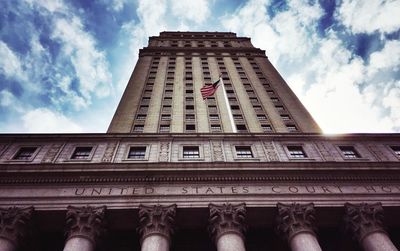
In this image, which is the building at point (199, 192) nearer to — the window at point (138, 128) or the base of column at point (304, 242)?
the base of column at point (304, 242)

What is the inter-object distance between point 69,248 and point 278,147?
15.1 metres

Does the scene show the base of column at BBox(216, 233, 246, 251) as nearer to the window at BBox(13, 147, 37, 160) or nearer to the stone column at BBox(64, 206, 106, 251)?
the stone column at BBox(64, 206, 106, 251)

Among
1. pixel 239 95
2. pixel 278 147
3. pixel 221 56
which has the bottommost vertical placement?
pixel 278 147

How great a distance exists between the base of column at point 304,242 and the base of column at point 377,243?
8.42ft

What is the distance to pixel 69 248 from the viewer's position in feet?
50.3

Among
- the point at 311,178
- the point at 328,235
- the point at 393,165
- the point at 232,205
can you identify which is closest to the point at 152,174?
the point at 232,205

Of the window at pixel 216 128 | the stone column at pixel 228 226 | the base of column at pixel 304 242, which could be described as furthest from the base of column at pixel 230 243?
the window at pixel 216 128

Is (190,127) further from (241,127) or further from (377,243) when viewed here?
(377,243)

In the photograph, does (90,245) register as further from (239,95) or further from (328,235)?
(239,95)

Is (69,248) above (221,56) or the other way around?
the other way around

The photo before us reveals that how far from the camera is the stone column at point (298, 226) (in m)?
15.9

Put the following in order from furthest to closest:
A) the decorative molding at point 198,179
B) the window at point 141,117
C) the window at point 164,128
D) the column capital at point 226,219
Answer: the window at point 141,117 → the window at point 164,128 → the decorative molding at point 198,179 → the column capital at point 226,219

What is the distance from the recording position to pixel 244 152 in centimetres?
2336

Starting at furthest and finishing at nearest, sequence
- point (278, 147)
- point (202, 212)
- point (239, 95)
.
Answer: point (239, 95), point (278, 147), point (202, 212)
